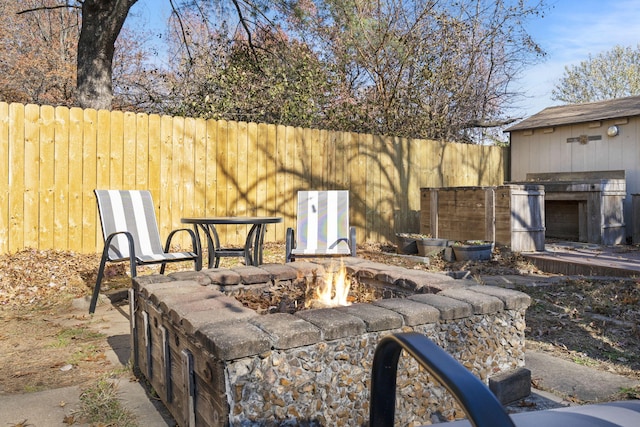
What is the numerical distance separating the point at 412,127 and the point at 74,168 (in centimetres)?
730

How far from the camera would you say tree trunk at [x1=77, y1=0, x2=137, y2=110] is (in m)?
6.61

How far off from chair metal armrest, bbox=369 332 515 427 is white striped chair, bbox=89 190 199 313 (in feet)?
10.6

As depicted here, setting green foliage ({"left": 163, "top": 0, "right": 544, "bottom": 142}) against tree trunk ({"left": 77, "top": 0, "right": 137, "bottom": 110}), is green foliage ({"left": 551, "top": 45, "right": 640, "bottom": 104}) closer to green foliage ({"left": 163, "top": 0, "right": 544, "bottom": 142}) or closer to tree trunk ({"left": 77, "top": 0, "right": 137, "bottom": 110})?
green foliage ({"left": 163, "top": 0, "right": 544, "bottom": 142})

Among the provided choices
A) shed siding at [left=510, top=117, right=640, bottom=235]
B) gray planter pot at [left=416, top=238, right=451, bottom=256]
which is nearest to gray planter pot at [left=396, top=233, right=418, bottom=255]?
gray planter pot at [left=416, top=238, right=451, bottom=256]

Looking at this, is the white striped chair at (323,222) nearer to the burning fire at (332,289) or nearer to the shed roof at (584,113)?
the burning fire at (332,289)

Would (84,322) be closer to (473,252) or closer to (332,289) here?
(332,289)

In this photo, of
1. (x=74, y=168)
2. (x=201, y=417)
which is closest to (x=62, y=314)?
(x=74, y=168)

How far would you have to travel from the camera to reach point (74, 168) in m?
5.59

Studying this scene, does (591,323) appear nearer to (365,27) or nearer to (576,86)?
(365,27)

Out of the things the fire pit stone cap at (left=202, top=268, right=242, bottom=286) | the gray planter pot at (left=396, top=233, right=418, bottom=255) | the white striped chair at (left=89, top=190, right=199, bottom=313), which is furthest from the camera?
the gray planter pot at (left=396, top=233, right=418, bottom=255)

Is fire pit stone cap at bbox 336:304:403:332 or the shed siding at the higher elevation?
the shed siding

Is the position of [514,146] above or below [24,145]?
above

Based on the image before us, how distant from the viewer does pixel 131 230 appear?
4.18 metres

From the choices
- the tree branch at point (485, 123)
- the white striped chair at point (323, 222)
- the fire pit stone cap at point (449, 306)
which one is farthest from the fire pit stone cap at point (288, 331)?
the tree branch at point (485, 123)
